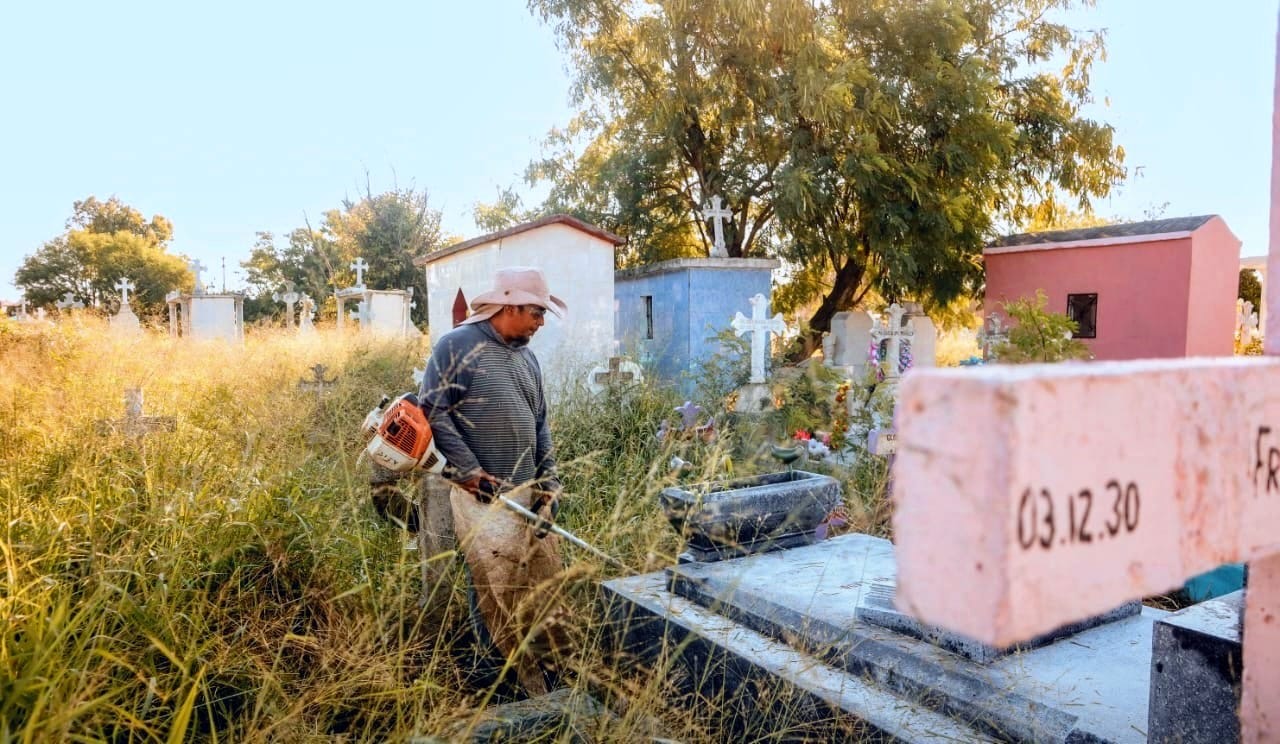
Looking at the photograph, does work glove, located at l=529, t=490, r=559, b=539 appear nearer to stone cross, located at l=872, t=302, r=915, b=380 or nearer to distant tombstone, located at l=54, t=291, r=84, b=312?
stone cross, located at l=872, t=302, r=915, b=380

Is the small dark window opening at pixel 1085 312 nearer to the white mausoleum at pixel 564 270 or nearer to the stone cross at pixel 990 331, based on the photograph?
the stone cross at pixel 990 331

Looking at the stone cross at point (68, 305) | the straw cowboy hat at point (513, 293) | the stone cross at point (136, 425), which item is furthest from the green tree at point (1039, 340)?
the stone cross at point (68, 305)

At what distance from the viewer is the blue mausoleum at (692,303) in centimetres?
1088

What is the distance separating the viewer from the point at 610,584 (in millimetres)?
3584

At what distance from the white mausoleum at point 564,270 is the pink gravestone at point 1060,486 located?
7939 mm

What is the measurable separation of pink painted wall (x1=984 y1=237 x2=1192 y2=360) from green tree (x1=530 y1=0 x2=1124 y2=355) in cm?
112

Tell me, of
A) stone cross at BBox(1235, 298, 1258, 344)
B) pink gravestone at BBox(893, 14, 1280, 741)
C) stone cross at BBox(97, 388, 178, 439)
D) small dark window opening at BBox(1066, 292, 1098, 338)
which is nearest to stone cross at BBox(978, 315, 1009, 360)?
small dark window opening at BBox(1066, 292, 1098, 338)

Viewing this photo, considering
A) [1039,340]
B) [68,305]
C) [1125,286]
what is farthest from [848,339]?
[68,305]

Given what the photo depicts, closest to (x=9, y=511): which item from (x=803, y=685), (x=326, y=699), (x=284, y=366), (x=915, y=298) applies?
(x=326, y=699)

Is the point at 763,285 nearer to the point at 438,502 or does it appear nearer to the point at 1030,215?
the point at 1030,215

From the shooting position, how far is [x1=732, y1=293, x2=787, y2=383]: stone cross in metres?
8.55

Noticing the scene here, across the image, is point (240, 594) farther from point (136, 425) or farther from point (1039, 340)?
point (1039, 340)

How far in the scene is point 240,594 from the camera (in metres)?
2.81

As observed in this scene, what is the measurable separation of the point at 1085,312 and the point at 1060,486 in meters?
13.6
